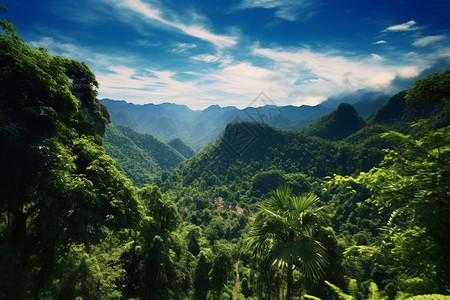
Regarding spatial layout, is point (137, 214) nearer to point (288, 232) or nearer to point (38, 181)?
point (38, 181)

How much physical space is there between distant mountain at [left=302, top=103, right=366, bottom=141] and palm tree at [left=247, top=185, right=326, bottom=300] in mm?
182197

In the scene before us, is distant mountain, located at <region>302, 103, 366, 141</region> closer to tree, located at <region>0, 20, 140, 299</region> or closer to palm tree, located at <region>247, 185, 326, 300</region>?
palm tree, located at <region>247, 185, 326, 300</region>

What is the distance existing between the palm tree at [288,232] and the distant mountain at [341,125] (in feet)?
598

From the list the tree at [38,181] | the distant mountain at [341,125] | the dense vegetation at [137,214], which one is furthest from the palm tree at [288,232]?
the distant mountain at [341,125]

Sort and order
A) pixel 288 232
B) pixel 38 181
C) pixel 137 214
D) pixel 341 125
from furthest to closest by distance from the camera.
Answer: pixel 341 125 < pixel 137 214 < pixel 38 181 < pixel 288 232

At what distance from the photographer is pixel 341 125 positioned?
172375 mm

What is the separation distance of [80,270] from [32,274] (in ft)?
8.79

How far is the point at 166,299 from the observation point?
11766mm

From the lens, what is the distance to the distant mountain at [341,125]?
167000 mm

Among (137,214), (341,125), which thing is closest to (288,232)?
(137,214)

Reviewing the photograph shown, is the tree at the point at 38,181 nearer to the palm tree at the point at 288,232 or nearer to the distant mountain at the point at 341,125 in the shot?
the palm tree at the point at 288,232

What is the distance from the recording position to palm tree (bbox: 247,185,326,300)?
427cm

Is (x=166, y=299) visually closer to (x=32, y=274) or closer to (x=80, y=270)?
(x=80, y=270)

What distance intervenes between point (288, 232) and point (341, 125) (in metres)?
195
